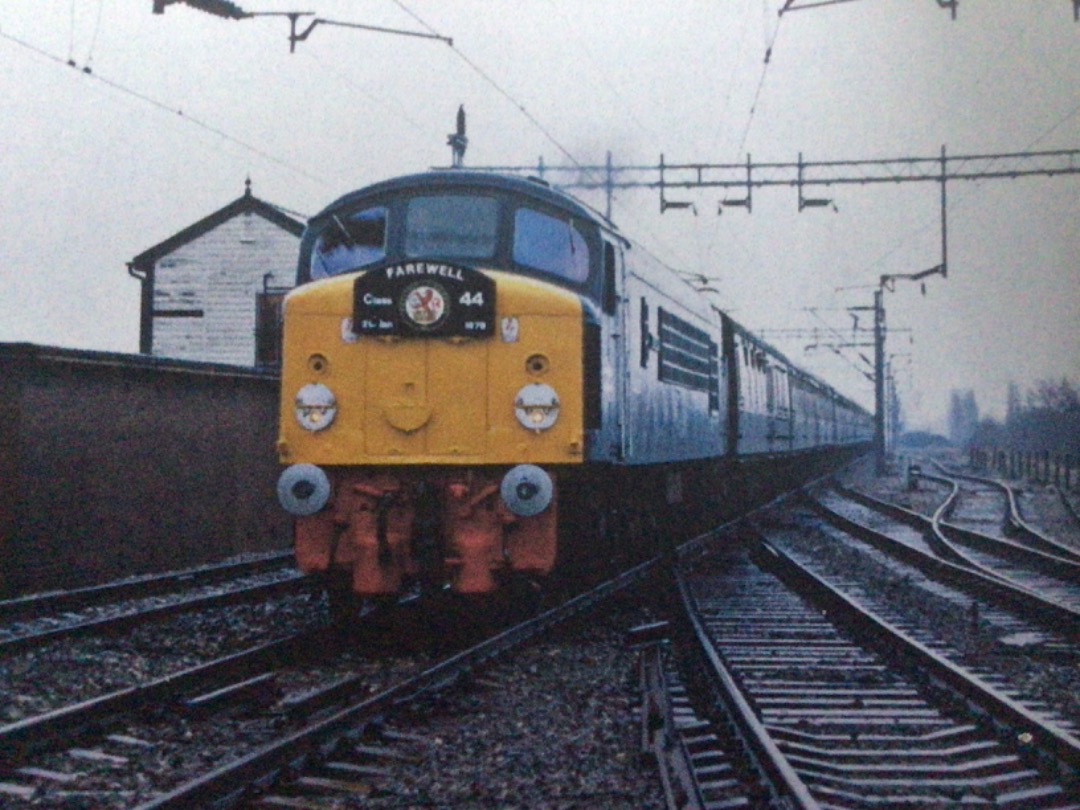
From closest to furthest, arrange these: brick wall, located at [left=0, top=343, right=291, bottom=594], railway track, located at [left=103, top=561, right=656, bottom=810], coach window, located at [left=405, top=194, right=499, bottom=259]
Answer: railway track, located at [left=103, top=561, right=656, bottom=810] → coach window, located at [left=405, top=194, right=499, bottom=259] → brick wall, located at [left=0, top=343, right=291, bottom=594]

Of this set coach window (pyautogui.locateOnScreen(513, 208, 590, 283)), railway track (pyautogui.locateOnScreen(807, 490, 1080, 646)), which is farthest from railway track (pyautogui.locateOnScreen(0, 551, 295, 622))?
railway track (pyautogui.locateOnScreen(807, 490, 1080, 646))

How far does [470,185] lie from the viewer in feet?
31.3

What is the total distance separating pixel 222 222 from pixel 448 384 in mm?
21636

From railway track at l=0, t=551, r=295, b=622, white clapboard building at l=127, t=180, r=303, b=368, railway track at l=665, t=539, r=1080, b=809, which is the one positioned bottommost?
railway track at l=665, t=539, r=1080, b=809

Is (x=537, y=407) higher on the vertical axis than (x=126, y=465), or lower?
higher

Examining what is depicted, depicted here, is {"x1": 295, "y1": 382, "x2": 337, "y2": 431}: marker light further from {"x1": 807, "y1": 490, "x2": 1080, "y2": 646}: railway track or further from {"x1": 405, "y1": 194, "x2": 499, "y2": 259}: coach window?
{"x1": 807, "y1": 490, "x2": 1080, "y2": 646}: railway track

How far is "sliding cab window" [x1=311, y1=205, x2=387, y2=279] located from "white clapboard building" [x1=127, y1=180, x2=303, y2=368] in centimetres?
1913

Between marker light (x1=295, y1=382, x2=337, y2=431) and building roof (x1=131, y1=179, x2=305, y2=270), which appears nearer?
marker light (x1=295, y1=382, x2=337, y2=431)

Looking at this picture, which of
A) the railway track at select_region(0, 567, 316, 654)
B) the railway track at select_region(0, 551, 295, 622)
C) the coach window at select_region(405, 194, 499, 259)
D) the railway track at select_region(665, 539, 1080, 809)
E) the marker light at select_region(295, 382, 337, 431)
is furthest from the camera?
the railway track at select_region(0, 551, 295, 622)

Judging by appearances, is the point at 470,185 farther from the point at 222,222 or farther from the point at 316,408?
the point at 222,222

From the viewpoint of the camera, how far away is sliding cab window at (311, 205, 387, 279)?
9.60 m

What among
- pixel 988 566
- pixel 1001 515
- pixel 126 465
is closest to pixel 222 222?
pixel 126 465

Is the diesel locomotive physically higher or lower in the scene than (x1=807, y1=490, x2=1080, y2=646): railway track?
higher

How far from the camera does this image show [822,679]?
7.96 meters
